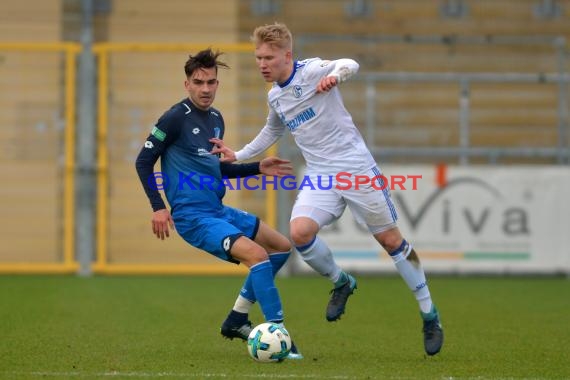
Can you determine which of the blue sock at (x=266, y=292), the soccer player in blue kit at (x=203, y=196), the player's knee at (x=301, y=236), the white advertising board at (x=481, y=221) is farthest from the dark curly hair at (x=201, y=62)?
the white advertising board at (x=481, y=221)

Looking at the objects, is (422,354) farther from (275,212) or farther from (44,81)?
(44,81)

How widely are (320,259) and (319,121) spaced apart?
922mm

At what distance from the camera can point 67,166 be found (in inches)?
583

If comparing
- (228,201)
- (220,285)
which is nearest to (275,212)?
(228,201)

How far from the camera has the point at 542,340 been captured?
866 centimetres

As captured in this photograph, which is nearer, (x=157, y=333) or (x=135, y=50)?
→ (x=157, y=333)

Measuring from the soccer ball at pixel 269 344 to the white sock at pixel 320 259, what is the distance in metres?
0.83

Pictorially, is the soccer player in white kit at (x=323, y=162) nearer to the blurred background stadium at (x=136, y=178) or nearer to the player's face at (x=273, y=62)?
the player's face at (x=273, y=62)

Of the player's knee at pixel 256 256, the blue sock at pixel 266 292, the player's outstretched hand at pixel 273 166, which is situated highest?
the player's outstretched hand at pixel 273 166

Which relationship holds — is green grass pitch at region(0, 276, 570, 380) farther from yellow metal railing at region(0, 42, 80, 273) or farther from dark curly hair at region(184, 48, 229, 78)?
dark curly hair at region(184, 48, 229, 78)

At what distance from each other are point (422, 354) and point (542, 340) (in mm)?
1225

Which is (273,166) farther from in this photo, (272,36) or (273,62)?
(272,36)

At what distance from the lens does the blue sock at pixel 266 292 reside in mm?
7406

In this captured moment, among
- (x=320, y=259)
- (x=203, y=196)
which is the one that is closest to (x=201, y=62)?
(x=203, y=196)
